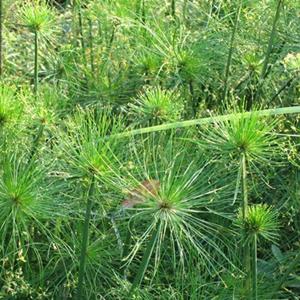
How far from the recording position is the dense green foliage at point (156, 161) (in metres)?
1.82

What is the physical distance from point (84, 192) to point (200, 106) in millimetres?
A: 596

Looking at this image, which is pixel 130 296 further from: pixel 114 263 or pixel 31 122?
pixel 31 122

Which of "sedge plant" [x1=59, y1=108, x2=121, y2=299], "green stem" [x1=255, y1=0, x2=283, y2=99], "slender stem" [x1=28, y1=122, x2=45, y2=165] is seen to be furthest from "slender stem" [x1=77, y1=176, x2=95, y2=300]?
"green stem" [x1=255, y1=0, x2=283, y2=99]

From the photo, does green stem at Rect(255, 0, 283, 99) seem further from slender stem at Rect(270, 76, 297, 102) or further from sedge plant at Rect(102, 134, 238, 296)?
sedge plant at Rect(102, 134, 238, 296)

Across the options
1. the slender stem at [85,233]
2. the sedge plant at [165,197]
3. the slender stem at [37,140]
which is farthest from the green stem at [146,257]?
the slender stem at [37,140]

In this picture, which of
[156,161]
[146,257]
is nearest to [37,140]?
[156,161]

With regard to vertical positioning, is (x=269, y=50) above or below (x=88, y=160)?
above

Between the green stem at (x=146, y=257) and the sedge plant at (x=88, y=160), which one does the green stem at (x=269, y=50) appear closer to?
the sedge plant at (x=88, y=160)

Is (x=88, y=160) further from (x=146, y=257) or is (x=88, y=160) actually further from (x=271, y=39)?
(x=271, y=39)

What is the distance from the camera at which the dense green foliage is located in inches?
71.6

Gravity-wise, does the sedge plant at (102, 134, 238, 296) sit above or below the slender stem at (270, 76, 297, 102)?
below

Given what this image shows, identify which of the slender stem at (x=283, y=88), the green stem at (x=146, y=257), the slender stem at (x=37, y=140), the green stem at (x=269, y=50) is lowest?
the green stem at (x=146, y=257)

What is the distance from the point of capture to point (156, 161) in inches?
77.1

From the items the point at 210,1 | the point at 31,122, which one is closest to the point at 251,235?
the point at 31,122
